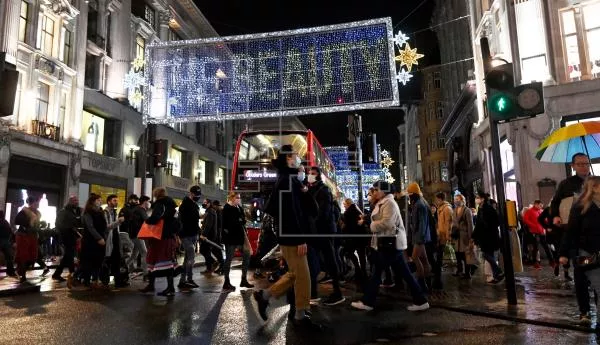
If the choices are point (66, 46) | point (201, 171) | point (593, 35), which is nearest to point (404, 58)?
point (593, 35)

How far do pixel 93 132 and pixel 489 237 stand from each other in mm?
23698

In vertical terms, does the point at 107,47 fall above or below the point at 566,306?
above

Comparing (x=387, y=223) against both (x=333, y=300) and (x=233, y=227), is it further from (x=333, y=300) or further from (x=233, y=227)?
(x=233, y=227)

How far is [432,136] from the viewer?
169 feet

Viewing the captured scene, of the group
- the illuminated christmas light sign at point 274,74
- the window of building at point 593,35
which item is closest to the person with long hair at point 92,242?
the illuminated christmas light sign at point 274,74

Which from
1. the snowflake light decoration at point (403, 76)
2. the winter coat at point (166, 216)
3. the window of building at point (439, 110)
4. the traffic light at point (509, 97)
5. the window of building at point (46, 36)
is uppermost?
the window of building at point (439, 110)

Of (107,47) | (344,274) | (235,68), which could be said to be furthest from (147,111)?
(107,47)

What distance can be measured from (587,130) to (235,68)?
351 inches

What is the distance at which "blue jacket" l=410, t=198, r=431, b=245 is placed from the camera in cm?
746

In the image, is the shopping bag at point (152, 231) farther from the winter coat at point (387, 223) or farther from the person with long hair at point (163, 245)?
the winter coat at point (387, 223)

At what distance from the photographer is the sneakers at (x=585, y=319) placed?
498cm

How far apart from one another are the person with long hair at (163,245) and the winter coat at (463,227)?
20.1 feet

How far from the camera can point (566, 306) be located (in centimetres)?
618

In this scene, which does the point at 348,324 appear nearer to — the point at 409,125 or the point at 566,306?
the point at 566,306
